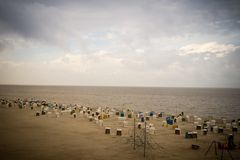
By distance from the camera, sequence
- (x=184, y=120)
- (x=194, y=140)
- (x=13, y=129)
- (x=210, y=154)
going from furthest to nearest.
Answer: (x=184, y=120)
(x=13, y=129)
(x=194, y=140)
(x=210, y=154)

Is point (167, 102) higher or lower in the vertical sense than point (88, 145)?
lower

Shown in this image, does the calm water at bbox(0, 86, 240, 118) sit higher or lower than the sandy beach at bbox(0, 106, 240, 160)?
lower

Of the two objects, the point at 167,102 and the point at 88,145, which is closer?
the point at 88,145

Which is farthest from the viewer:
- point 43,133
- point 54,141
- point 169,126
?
point 169,126

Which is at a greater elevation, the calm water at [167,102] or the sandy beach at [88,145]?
the sandy beach at [88,145]

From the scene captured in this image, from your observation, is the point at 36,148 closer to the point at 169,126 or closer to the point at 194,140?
the point at 194,140

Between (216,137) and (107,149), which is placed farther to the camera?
(216,137)

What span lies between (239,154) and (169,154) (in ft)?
18.4

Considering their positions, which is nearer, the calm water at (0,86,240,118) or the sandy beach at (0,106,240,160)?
the sandy beach at (0,106,240,160)

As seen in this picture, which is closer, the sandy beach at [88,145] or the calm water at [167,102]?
the sandy beach at [88,145]

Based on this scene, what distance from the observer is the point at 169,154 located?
659 inches

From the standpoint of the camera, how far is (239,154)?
55.0 ft

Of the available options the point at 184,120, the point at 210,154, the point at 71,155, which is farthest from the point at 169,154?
the point at 184,120

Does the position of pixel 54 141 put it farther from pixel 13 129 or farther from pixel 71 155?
pixel 13 129
